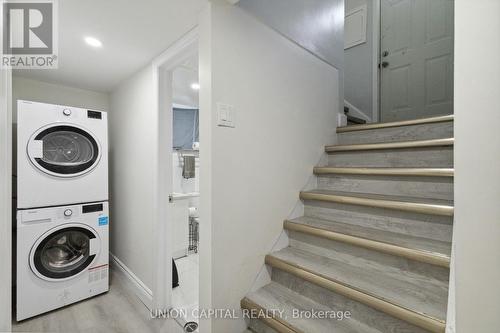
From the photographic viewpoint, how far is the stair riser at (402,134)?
166 cm

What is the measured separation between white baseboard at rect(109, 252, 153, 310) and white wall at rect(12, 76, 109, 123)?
179 centimetres

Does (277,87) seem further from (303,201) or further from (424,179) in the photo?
(424,179)

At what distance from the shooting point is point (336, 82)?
7.65 feet

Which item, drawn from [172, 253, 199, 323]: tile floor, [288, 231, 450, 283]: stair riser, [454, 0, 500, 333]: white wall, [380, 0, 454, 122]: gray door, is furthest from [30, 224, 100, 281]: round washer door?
[380, 0, 454, 122]: gray door

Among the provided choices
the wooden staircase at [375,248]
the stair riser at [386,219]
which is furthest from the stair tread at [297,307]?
the stair riser at [386,219]

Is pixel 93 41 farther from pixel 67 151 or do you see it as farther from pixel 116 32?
pixel 67 151

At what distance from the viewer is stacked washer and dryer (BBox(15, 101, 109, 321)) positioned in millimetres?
1793

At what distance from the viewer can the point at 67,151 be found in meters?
2.11

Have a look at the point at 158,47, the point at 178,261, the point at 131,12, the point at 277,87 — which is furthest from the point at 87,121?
the point at 178,261

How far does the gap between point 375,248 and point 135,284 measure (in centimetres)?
212

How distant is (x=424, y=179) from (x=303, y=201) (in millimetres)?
816

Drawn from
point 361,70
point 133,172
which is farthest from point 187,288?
point 361,70

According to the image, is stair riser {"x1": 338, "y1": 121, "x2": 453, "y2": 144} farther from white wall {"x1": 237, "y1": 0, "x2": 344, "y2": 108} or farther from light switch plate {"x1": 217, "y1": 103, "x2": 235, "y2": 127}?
light switch plate {"x1": 217, "y1": 103, "x2": 235, "y2": 127}

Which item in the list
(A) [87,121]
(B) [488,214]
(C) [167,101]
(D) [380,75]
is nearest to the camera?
(B) [488,214]
